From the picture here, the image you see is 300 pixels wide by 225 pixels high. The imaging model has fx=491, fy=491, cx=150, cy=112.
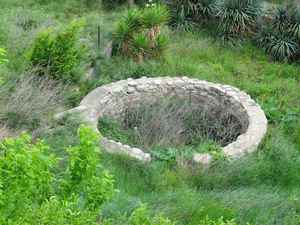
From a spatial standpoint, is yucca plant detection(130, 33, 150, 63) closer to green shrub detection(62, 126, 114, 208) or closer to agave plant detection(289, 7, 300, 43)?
agave plant detection(289, 7, 300, 43)

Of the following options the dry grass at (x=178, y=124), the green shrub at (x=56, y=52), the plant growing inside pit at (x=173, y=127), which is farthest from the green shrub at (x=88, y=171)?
the green shrub at (x=56, y=52)

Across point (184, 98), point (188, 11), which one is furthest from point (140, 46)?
point (188, 11)

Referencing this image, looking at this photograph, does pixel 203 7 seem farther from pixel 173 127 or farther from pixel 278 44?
pixel 173 127

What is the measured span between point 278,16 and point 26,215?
33.9ft

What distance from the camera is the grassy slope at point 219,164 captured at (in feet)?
20.7

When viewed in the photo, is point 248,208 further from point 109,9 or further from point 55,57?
point 109,9

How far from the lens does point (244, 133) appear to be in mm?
8406

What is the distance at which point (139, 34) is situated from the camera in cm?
991

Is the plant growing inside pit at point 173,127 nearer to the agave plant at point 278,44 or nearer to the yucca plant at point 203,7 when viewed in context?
the agave plant at point 278,44

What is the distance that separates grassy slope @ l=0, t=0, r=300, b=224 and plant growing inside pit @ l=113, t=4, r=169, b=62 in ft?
0.89

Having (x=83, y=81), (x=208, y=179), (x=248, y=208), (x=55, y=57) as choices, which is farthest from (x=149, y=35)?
(x=248, y=208)

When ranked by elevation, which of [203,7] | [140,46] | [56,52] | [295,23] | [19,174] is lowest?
[140,46]

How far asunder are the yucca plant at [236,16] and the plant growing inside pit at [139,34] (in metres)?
2.55

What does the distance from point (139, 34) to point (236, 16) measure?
10.8 feet
